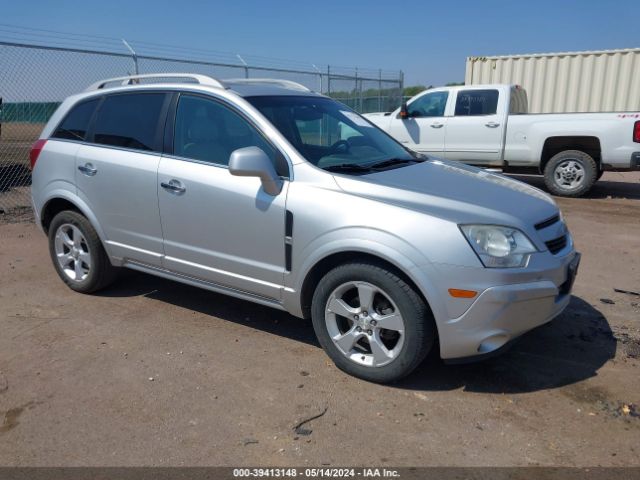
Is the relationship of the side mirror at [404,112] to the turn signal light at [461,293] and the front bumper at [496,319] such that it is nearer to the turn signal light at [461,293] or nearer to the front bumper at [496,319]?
the front bumper at [496,319]

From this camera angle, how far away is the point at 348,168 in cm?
372

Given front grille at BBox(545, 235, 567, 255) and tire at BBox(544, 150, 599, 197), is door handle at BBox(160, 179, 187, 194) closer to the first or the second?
front grille at BBox(545, 235, 567, 255)

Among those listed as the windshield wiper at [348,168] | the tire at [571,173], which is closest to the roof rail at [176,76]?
the windshield wiper at [348,168]

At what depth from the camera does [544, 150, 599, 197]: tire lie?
9.56 m

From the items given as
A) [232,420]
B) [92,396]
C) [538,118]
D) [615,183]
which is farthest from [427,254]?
[615,183]

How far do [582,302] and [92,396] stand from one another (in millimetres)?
3845

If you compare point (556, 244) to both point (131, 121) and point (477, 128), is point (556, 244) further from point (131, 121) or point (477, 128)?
point (477, 128)

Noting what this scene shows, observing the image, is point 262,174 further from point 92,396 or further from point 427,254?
point 92,396

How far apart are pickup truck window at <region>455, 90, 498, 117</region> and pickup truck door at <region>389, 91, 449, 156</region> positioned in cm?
30

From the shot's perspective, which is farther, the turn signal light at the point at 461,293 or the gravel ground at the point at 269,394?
the turn signal light at the point at 461,293

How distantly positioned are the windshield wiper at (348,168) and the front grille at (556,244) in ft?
4.00

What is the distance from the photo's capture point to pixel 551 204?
145 inches

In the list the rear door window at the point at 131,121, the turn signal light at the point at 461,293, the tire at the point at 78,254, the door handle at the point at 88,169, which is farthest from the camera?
the tire at the point at 78,254

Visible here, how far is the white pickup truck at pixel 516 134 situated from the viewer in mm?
9172
